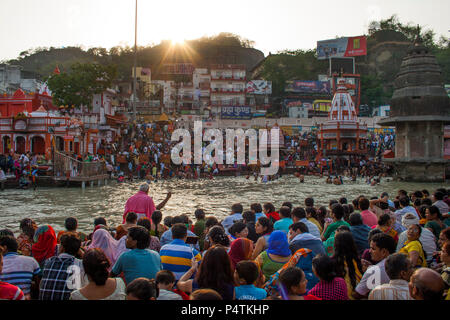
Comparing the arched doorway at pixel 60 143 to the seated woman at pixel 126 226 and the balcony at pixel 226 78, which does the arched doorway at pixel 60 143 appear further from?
the balcony at pixel 226 78

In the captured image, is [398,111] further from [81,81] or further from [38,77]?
[38,77]

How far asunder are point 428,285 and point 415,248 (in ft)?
8.21

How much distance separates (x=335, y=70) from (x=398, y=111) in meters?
44.5

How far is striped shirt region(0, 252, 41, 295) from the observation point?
4.77 meters

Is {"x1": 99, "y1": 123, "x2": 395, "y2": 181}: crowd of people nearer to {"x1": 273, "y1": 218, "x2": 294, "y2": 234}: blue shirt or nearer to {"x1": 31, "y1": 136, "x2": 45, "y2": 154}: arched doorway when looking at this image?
{"x1": 31, "y1": 136, "x2": 45, "y2": 154}: arched doorway

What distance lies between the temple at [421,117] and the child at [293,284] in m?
29.3

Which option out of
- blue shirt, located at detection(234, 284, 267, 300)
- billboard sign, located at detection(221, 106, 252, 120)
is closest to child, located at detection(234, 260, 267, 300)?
blue shirt, located at detection(234, 284, 267, 300)

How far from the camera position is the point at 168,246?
17.4 feet

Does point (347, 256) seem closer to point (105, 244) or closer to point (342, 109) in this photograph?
point (105, 244)

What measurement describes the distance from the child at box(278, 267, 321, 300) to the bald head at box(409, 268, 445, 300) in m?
0.94

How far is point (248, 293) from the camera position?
4133mm

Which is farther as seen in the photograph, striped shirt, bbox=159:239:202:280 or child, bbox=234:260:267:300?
striped shirt, bbox=159:239:202:280

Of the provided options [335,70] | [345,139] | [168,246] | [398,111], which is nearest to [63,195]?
[168,246]

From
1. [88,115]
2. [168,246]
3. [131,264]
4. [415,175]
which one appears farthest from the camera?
[88,115]
